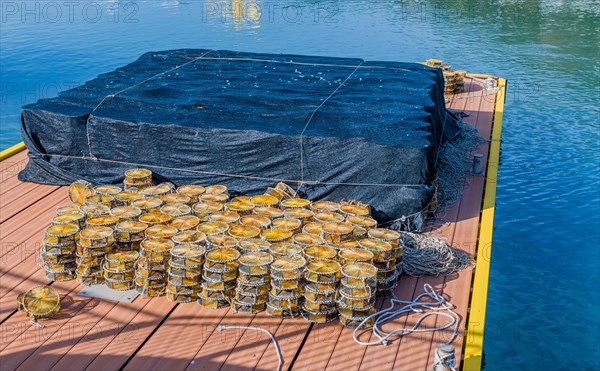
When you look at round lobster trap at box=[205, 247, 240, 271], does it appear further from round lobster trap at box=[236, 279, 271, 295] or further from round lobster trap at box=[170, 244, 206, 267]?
round lobster trap at box=[236, 279, 271, 295]

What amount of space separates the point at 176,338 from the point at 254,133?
4777mm

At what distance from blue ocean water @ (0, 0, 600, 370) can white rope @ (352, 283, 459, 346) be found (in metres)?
3.66

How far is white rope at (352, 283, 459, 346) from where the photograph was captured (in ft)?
29.6

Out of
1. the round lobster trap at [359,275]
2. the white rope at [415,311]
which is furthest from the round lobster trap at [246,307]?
the white rope at [415,311]

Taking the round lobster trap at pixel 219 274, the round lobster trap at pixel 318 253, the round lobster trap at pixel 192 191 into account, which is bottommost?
the round lobster trap at pixel 219 274

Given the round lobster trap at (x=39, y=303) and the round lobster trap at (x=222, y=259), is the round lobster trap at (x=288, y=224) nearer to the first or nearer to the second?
the round lobster trap at (x=222, y=259)

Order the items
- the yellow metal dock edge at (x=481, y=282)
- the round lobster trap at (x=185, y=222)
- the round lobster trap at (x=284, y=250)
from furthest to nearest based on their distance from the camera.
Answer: the round lobster trap at (x=185, y=222), the round lobster trap at (x=284, y=250), the yellow metal dock edge at (x=481, y=282)

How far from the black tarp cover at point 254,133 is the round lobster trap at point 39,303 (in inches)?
169

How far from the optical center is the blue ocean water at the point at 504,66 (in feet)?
47.0

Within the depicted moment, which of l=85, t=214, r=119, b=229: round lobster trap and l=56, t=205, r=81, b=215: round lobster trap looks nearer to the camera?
l=85, t=214, r=119, b=229: round lobster trap

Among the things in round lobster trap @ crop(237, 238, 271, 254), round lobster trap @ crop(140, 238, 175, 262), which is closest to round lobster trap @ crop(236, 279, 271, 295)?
round lobster trap @ crop(237, 238, 271, 254)

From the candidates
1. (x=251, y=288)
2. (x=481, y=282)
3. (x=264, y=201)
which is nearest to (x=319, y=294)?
(x=251, y=288)

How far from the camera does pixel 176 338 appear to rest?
352 inches

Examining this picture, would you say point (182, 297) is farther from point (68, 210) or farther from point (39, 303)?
point (68, 210)
